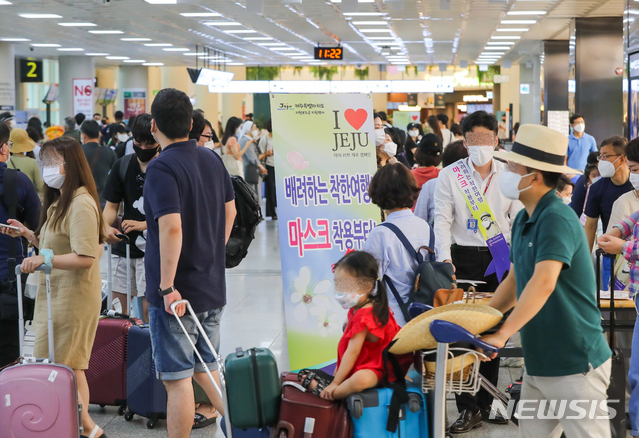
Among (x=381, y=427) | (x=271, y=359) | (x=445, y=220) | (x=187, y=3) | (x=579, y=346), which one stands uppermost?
(x=187, y=3)

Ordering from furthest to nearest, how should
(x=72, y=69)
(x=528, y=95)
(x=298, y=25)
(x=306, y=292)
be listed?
(x=528, y=95), (x=72, y=69), (x=298, y=25), (x=306, y=292)

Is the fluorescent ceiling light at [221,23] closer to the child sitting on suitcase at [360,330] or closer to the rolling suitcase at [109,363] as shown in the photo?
the rolling suitcase at [109,363]

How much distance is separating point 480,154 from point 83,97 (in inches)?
750

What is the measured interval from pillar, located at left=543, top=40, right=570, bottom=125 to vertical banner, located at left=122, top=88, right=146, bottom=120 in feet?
45.6

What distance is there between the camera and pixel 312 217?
171 inches

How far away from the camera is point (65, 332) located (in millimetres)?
3283

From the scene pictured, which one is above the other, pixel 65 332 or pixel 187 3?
pixel 187 3

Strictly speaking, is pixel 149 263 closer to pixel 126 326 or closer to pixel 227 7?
pixel 126 326

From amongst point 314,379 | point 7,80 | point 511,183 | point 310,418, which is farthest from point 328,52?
point 511,183

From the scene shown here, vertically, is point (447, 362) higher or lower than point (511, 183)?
lower

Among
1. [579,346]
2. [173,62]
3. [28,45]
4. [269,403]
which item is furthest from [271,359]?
[173,62]

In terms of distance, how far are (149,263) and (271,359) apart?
0.65 meters

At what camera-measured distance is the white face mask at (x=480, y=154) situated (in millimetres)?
3936

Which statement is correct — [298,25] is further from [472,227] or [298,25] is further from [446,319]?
[446,319]
